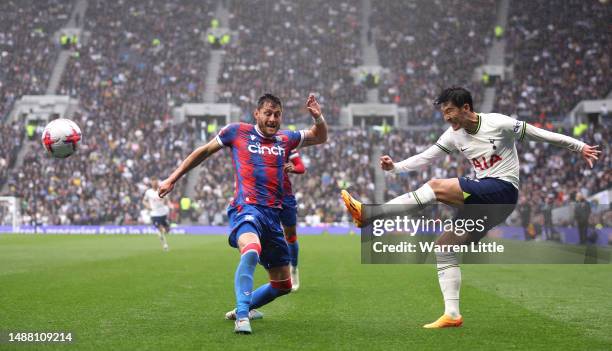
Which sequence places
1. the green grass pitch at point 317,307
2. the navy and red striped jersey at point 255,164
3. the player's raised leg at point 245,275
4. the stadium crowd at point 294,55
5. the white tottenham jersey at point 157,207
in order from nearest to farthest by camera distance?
1. the green grass pitch at point 317,307
2. the player's raised leg at point 245,275
3. the navy and red striped jersey at point 255,164
4. the white tottenham jersey at point 157,207
5. the stadium crowd at point 294,55

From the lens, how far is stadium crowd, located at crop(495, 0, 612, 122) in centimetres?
4491

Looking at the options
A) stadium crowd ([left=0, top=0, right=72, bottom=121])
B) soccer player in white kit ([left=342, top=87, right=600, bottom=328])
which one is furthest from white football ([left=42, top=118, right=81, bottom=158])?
stadium crowd ([left=0, top=0, right=72, bottom=121])

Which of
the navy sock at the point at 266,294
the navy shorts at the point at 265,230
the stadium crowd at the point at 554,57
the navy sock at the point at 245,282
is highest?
the stadium crowd at the point at 554,57

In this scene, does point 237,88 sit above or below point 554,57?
below

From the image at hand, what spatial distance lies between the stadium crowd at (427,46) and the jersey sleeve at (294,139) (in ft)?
127

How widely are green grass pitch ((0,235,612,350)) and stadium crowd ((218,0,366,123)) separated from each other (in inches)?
1253

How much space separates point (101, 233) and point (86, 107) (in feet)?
39.6

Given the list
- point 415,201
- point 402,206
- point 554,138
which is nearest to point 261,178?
point 402,206

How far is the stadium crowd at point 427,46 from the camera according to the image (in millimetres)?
48188

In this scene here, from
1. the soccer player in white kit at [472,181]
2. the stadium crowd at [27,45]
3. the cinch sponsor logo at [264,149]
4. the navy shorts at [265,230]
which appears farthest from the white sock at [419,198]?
the stadium crowd at [27,45]

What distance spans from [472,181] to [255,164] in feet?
7.57

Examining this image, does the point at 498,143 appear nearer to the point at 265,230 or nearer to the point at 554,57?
the point at 265,230

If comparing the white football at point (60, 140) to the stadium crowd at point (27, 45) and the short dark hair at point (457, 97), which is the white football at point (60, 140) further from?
the stadium crowd at point (27, 45)

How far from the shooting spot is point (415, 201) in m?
7.36
